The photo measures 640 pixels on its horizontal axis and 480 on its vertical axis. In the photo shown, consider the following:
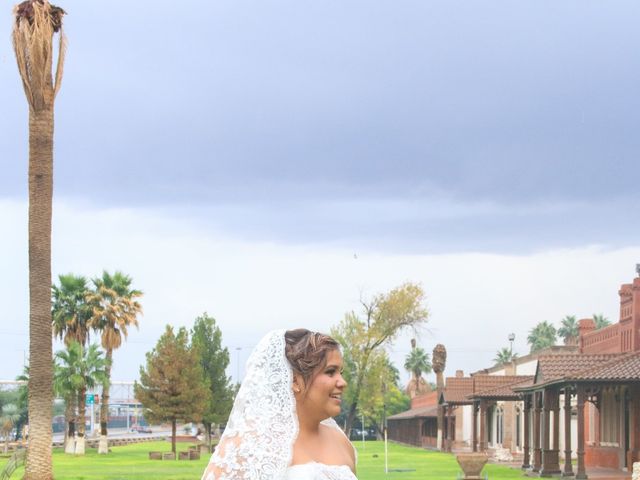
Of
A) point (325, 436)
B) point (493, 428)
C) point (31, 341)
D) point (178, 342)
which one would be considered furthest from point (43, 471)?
point (493, 428)

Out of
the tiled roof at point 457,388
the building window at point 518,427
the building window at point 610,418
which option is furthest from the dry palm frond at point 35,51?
the tiled roof at point 457,388

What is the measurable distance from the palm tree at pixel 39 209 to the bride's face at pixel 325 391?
23793 mm

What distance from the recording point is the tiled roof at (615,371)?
109ft

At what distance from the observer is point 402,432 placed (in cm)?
11225

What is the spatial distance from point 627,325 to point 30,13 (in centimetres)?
2219

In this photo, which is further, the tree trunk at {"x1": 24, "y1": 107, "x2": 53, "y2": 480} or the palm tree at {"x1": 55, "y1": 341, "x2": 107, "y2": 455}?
the palm tree at {"x1": 55, "y1": 341, "x2": 107, "y2": 455}

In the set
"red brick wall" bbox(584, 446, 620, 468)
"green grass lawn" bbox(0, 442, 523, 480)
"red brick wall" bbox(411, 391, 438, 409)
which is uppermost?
"red brick wall" bbox(411, 391, 438, 409)

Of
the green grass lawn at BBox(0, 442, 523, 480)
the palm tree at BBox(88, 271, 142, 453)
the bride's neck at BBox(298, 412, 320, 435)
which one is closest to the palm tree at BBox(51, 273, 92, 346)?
the palm tree at BBox(88, 271, 142, 453)

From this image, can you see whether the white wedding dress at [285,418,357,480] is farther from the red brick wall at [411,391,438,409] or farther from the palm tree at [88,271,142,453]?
the red brick wall at [411,391,438,409]

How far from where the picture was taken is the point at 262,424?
3.74 metres

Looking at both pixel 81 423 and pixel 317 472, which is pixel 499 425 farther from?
pixel 317 472

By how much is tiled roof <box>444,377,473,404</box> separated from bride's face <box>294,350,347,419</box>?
222 ft

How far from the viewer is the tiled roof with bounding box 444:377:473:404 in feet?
233

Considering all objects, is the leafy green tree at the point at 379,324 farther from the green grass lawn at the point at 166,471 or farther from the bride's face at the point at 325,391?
the bride's face at the point at 325,391
